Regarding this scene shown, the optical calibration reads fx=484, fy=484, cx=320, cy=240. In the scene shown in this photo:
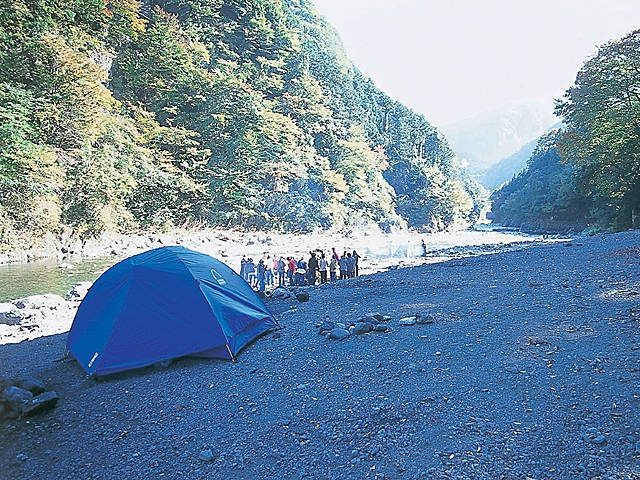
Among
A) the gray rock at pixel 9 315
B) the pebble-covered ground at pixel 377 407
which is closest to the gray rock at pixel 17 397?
the pebble-covered ground at pixel 377 407

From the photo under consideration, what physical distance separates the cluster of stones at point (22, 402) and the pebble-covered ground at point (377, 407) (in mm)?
133

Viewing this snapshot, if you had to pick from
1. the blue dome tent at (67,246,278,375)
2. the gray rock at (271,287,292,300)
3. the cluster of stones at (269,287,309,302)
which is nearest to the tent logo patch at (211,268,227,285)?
the blue dome tent at (67,246,278,375)

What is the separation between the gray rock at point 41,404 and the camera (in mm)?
6078

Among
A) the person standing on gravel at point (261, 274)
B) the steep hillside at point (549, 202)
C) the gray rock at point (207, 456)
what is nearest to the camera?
the gray rock at point (207, 456)

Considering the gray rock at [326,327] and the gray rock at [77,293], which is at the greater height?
the gray rock at [77,293]

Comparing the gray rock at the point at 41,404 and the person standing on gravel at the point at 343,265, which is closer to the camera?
the gray rock at the point at 41,404

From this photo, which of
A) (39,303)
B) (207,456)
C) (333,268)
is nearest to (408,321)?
(207,456)

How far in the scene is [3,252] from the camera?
2753 centimetres

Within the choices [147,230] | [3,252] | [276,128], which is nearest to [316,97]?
[276,128]

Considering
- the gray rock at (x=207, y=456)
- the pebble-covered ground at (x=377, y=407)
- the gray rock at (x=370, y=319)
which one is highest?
the gray rock at (x=370, y=319)

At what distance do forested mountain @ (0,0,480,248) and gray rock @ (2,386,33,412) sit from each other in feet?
79.6

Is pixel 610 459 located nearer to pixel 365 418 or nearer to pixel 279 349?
pixel 365 418

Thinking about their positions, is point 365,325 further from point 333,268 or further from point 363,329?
point 333,268

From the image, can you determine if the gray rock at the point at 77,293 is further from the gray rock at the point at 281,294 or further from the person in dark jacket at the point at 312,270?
the person in dark jacket at the point at 312,270
